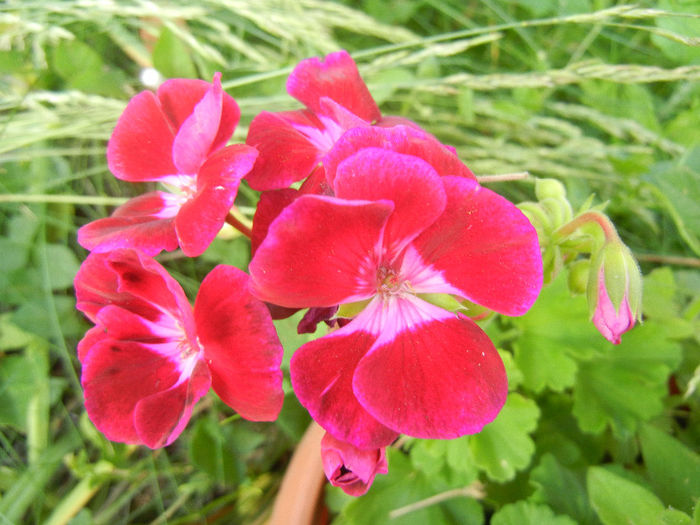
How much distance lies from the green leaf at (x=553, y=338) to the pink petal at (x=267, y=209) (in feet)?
1.71

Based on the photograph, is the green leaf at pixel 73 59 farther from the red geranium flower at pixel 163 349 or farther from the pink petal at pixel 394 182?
the pink petal at pixel 394 182

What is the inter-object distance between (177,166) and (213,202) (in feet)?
0.42

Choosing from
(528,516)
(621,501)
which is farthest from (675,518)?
(528,516)

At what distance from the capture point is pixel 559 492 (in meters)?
0.92

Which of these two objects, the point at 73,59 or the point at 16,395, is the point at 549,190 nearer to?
the point at 73,59

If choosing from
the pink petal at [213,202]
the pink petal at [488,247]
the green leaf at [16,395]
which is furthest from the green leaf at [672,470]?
the green leaf at [16,395]

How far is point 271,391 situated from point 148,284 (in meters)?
0.19

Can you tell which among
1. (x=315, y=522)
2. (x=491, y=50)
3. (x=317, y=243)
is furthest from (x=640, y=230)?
(x=317, y=243)

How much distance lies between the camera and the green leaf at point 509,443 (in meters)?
0.90

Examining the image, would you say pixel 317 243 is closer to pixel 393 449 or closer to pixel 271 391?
pixel 271 391

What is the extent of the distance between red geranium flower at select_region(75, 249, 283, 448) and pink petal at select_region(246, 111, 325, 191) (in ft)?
0.41

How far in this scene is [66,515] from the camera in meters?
1.13

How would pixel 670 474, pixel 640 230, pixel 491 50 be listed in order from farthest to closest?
pixel 491 50 → pixel 640 230 → pixel 670 474

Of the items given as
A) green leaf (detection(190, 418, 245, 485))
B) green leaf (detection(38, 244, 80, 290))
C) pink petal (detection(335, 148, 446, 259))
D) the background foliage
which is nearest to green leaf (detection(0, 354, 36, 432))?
the background foliage
